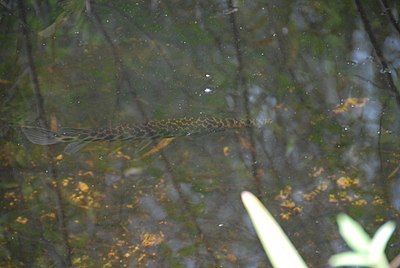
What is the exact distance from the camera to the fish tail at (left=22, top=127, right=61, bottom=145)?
2994 mm

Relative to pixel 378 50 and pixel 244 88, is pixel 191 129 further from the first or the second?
pixel 378 50

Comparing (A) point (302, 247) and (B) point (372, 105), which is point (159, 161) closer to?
(A) point (302, 247)

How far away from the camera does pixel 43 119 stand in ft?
10.2

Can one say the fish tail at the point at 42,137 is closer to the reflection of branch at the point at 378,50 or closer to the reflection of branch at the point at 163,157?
the reflection of branch at the point at 163,157

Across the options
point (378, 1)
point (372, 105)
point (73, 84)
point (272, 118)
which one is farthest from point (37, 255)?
point (378, 1)

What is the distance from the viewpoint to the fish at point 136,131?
299 cm

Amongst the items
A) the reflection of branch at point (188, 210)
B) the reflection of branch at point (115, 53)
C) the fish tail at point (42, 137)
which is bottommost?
the reflection of branch at point (188, 210)

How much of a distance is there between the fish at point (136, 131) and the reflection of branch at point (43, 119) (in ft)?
0.29

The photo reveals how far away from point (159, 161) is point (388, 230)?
237cm

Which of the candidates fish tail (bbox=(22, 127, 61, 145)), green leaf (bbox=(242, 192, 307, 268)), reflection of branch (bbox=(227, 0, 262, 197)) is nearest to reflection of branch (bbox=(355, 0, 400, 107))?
reflection of branch (bbox=(227, 0, 262, 197))

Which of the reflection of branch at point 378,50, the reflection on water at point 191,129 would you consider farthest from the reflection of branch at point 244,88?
the reflection of branch at point 378,50

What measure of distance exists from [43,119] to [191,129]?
0.80 metres

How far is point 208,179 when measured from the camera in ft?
9.55

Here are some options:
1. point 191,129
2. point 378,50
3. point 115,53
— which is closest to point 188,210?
point 191,129
